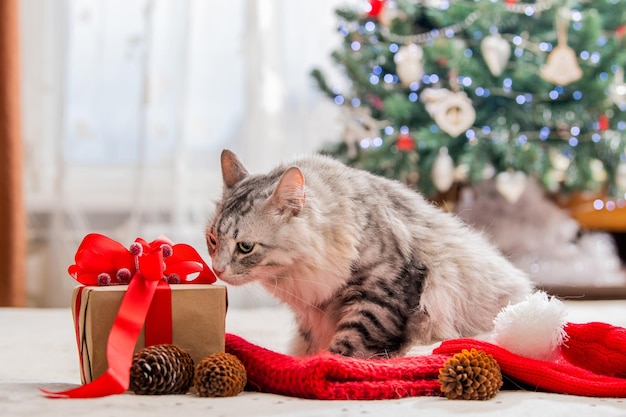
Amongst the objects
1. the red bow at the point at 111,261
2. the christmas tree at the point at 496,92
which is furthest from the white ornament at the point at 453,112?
the red bow at the point at 111,261

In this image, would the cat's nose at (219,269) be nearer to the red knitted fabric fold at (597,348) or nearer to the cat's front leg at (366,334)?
the cat's front leg at (366,334)

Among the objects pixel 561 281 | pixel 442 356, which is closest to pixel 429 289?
pixel 442 356

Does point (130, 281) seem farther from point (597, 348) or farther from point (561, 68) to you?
point (561, 68)

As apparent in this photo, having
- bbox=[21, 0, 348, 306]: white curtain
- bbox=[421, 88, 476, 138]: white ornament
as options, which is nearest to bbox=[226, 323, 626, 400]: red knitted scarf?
bbox=[421, 88, 476, 138]: white ornament

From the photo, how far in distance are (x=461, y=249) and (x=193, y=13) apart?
82.5 inches

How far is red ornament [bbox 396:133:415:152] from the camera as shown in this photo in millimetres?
2656

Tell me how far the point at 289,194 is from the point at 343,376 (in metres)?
0.34

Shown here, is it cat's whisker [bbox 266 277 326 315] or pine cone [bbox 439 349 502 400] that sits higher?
cat's whisker [bbox 266 277 326 315]

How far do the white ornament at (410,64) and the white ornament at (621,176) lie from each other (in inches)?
32.1

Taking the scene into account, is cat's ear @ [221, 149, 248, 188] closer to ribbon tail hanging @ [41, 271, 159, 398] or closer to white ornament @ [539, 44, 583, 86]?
ribbon tail hanging @ [41, 271, 159, 398]

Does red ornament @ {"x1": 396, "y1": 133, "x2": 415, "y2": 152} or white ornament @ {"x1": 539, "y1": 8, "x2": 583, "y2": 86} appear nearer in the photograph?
white ornament @ {"x1": 539, "y1": 8, "x2": 583, "y2": 86}

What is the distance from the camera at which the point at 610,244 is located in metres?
3.41

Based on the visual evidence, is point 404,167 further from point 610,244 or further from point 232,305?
point 610,244

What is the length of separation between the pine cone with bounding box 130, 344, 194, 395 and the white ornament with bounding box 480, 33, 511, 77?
1.76 m
